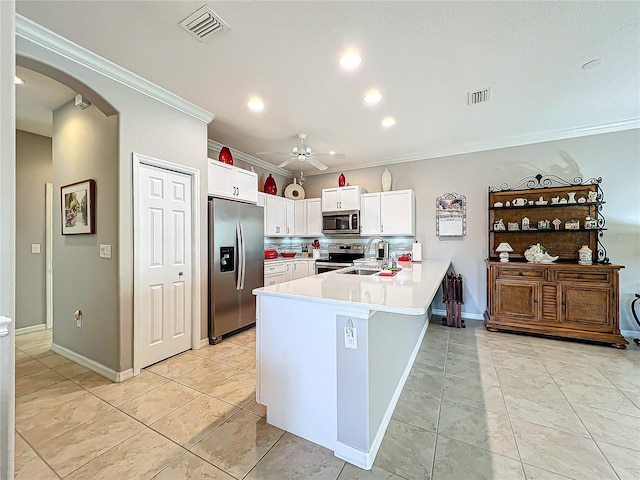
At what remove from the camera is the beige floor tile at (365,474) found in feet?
4.61

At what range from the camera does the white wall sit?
2.13 metres

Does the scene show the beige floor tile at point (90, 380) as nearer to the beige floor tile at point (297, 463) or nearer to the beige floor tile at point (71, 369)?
the beige floor tile at point (71, 369)

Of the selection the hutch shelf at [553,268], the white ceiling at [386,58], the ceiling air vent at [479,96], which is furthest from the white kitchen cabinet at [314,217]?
the ceiling air vent at [479,96]

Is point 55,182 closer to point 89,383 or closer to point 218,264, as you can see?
point 218,264

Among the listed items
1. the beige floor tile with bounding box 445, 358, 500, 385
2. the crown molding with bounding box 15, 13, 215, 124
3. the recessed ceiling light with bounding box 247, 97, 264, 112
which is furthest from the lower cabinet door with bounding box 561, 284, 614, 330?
the crown molding with bounding box 15, 13, 215, 124

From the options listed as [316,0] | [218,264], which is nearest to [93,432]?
[218,264]

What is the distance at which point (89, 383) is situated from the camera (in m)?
2.37

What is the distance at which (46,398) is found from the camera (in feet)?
7.00

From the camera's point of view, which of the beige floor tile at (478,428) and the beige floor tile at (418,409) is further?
the beige floor tile at (418,409)

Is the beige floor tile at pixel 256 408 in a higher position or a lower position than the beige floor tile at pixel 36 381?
lower

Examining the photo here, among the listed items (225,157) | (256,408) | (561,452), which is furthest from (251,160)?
(561,452)

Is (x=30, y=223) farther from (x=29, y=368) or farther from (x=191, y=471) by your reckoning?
(x=191, y=471)

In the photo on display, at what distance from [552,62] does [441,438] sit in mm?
2977

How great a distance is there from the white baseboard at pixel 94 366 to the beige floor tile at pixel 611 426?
355 centimetres
